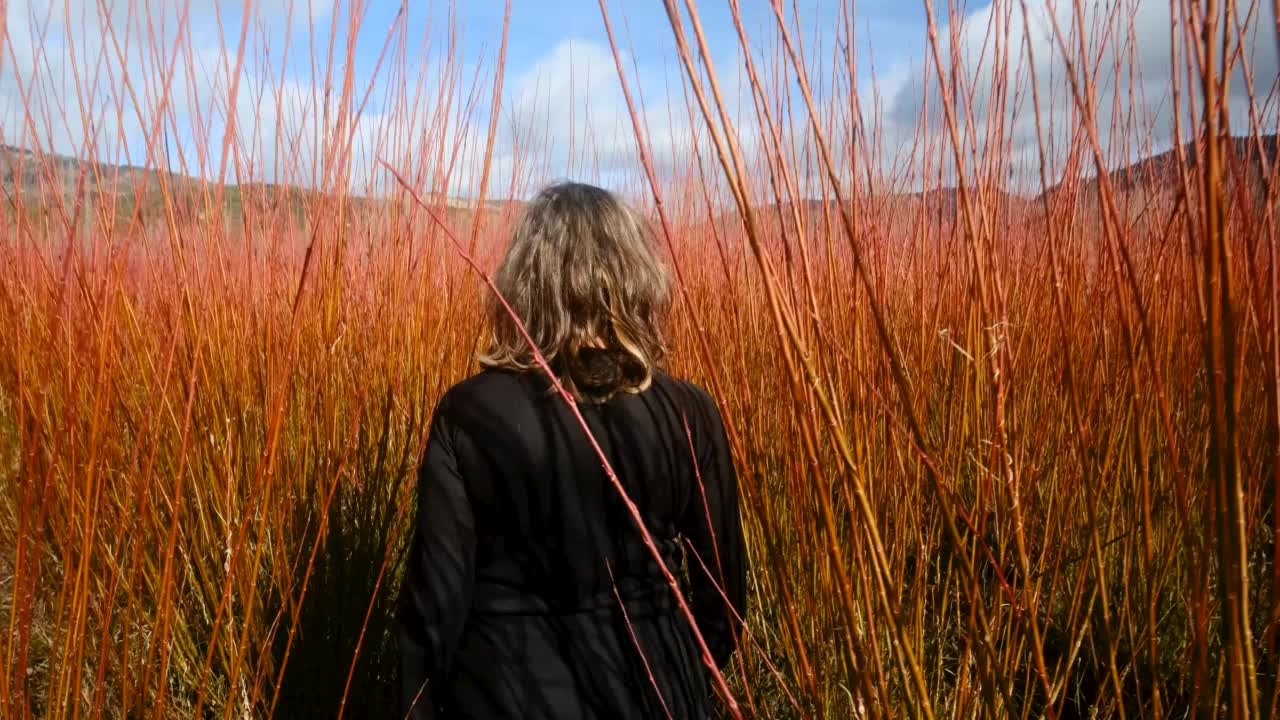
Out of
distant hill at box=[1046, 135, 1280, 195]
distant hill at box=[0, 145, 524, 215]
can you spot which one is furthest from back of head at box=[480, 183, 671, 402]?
distant hill at box=[1046, 135, 1280, 195]

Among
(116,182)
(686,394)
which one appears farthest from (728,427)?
(116,182)

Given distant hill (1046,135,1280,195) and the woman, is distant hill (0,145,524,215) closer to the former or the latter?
the woman

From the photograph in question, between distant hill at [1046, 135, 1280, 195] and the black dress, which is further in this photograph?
the black dress

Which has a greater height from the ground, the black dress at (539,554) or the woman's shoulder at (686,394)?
the woman's shoulder at (686,394)

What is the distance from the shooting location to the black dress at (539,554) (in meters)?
0.94

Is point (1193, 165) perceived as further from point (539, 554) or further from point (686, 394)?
point (539, 554)

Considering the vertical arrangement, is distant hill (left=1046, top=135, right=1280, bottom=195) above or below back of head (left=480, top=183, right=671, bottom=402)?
above

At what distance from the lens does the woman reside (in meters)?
0.95

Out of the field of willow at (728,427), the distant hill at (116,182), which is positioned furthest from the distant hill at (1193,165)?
the distant hill at (116,182)

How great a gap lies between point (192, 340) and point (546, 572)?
2.01 feet

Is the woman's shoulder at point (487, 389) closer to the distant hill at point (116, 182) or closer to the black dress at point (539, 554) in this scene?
the black dress at point (539, 554)

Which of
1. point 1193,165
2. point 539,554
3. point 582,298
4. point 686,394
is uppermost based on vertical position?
point 1193,165

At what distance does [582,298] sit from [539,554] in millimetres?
309

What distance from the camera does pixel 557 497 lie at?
949mm
